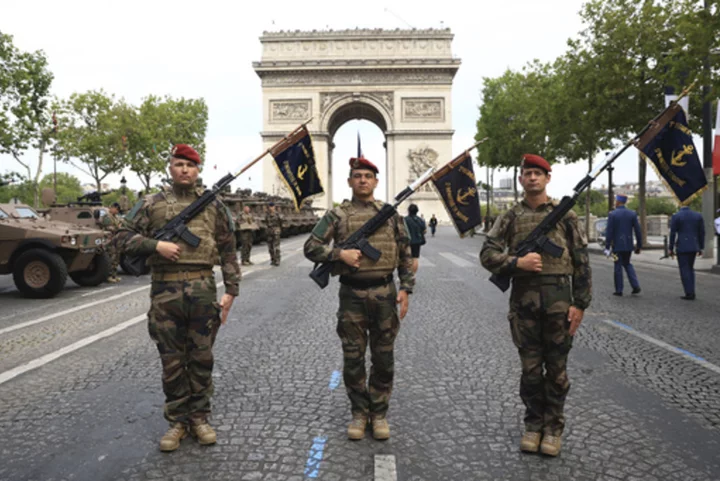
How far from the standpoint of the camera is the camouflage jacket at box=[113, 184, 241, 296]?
11.3 feet

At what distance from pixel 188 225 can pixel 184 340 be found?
2.32 ft

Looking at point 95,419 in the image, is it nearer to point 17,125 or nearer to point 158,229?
point 158,229

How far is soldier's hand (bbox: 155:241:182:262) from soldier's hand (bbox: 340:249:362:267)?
98cm

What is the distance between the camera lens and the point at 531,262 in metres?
3.30

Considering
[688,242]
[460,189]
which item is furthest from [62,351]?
[688,242]

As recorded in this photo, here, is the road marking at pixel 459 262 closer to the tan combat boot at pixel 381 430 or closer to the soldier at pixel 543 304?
the soldier at pixel 543 304

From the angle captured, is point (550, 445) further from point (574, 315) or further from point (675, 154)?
point (675, 154)

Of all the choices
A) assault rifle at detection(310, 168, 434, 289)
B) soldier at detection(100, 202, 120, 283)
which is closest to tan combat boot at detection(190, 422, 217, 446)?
assault rifle at detection(310, 168, 434, 289)

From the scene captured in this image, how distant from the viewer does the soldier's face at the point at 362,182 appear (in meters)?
3.66

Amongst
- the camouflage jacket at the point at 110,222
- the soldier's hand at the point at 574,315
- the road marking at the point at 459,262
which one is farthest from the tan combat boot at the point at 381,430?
the road marking at the point at 459,262

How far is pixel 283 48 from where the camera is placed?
4956 centimetres

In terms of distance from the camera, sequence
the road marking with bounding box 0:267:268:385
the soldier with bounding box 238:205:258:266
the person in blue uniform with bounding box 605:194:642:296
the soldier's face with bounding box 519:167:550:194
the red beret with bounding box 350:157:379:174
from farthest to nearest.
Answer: the soldier with bounding box 238:205:258:266 < the person in blue uniform with bounding box 605:194:642:296 < the road marking with bounding box 0:267:268:385 < the red beret with bounding box 350:157:379:174 < the soldier's face with bounding box 519:167:550:194

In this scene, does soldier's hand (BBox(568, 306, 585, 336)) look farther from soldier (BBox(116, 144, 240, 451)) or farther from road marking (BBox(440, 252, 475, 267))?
road marking (BBox(440, 252, 475, 267))

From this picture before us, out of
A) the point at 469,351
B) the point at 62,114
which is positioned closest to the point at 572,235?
the point at 469,351
